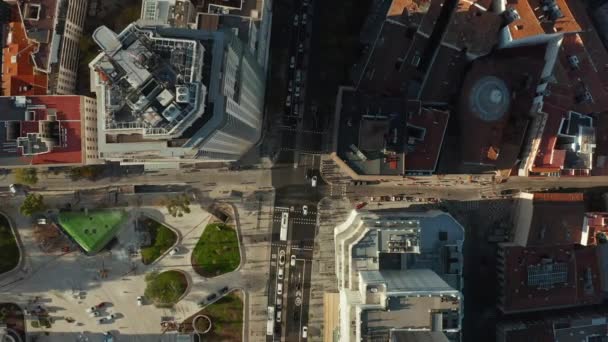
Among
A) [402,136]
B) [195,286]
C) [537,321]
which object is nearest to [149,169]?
[195,286]

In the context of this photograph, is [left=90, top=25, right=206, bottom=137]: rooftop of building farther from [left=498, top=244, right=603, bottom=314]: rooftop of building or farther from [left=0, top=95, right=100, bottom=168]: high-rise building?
[left=498, top=244, right=603, bottom=314]: rooftop of building

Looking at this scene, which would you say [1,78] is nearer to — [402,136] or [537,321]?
[402,136]

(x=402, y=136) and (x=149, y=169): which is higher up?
(x=402, y=136)

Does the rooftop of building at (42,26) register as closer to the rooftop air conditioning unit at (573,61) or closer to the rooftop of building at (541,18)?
the rooftop of building at (541,18)

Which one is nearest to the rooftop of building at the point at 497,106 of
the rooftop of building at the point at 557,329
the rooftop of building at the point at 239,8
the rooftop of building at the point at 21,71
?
the rooftop of building at the point at 557,329

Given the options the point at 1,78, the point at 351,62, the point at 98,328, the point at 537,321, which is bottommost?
the point at 98,328

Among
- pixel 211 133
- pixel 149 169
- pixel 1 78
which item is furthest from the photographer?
pixel 149 169

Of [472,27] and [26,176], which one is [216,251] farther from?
[472,27]

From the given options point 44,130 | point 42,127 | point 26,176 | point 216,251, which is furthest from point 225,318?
point 42,127
